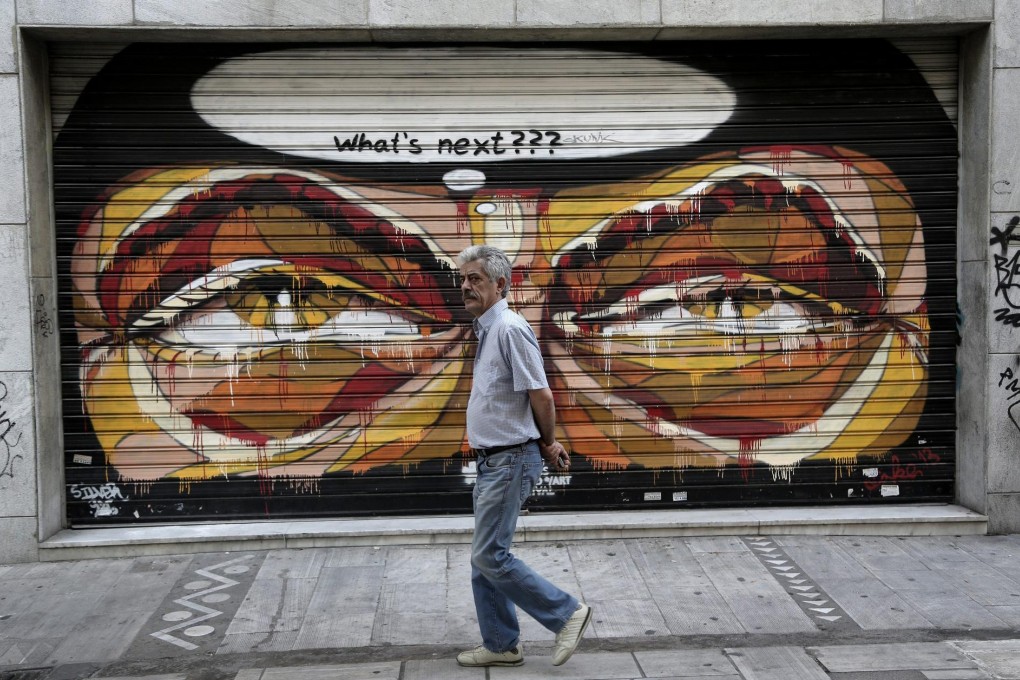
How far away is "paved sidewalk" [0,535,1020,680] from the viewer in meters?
4.36

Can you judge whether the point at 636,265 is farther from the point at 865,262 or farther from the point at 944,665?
the point at 944,665

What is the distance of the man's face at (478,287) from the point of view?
4199 millimetres

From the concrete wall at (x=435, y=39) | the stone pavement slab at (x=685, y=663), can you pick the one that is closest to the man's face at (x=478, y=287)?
the stone pavement slab at (x=685, y=663)

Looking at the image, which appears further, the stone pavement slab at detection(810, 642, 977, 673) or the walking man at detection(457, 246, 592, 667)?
the stone pavement slab at detection(810, 642, 977, 673)

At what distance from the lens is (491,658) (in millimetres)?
4289

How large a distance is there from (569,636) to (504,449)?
0.91 m

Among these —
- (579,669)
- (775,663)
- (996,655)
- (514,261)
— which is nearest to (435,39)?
(514,261)

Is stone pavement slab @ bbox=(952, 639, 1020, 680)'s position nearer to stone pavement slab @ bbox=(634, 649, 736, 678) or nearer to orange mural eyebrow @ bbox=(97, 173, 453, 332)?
stone pavement slab @ bbox=(634, 649, 736, 678)

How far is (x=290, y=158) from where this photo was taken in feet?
20.6

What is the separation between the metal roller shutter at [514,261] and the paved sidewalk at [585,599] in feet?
2.05

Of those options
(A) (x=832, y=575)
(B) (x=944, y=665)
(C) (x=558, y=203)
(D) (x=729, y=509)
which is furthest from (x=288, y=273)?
(B) (x=944, y=665)

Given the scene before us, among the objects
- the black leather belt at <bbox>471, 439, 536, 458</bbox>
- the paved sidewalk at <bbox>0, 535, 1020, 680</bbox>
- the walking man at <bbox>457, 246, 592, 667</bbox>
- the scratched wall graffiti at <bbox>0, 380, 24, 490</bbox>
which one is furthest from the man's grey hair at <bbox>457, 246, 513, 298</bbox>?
the scratched wall graffiti at <bbox>0, 380, 24, 490</bbox>

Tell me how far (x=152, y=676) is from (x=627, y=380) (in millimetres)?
3547

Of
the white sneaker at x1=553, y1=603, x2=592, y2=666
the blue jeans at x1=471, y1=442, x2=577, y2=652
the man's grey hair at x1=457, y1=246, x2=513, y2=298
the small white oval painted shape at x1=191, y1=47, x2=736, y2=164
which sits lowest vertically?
the white sneaker at x1=553, y1=603, x2=592, y2=666
